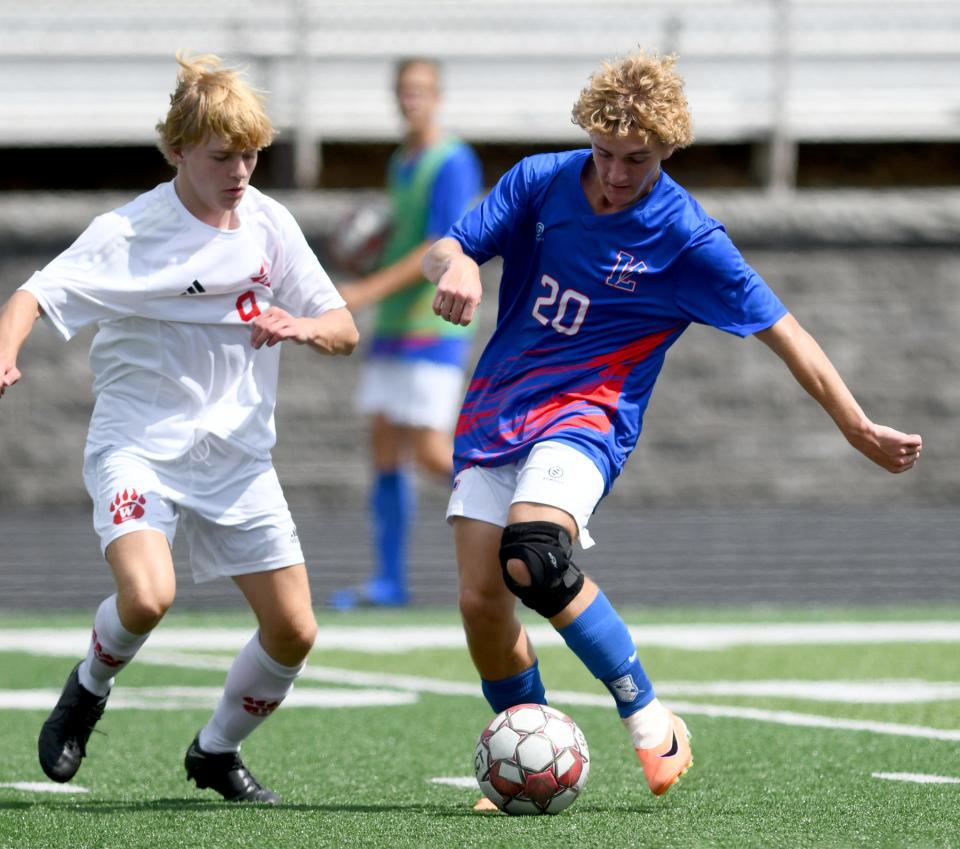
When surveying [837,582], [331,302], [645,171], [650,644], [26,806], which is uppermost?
[645,171]

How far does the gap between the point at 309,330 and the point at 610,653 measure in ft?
3.64

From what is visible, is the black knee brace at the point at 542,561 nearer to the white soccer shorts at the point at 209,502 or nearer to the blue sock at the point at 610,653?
the blue sock at the point at 610,653

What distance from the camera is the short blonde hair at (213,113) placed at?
4.99 meters

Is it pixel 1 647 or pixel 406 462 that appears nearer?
pixel 1 647

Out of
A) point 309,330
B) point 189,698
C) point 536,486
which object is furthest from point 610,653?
point 189,698

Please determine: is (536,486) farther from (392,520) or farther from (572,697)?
(392,520)

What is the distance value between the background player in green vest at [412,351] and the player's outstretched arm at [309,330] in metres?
4.74

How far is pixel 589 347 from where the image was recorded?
17.0 feet

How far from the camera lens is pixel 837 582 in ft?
37.9

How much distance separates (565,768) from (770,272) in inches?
423

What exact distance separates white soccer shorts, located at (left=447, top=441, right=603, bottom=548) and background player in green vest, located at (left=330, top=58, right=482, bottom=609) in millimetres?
4892

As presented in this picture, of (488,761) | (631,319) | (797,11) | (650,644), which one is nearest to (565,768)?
(488,761)

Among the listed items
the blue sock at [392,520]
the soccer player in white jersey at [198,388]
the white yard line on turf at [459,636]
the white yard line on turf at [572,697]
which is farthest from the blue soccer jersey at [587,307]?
the blue sock at [392,520]

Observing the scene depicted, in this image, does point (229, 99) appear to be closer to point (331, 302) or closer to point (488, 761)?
point (331, 302)
